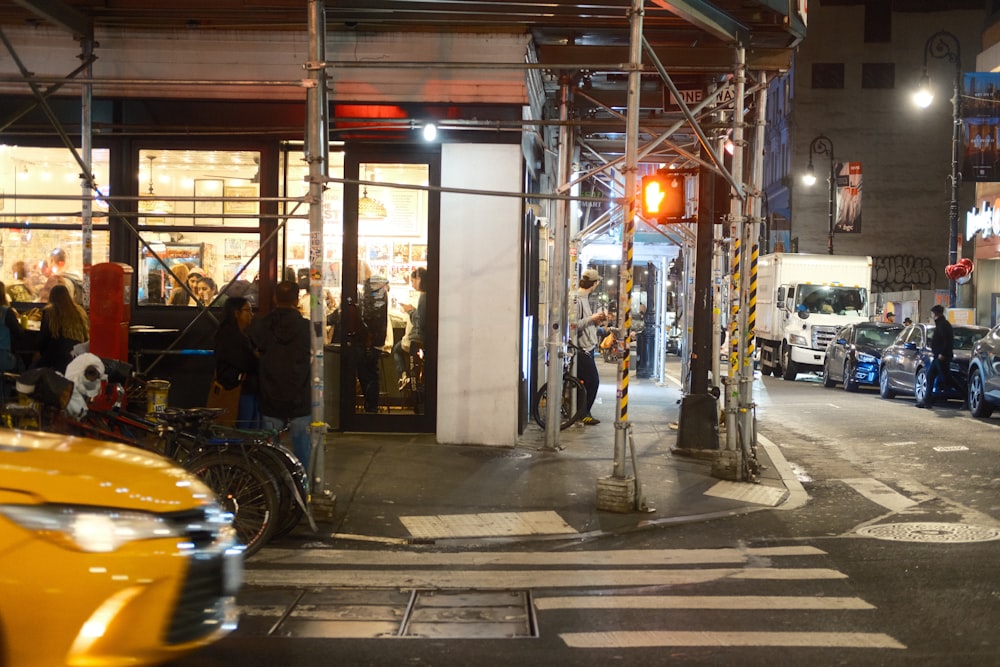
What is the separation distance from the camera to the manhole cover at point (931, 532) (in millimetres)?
9195

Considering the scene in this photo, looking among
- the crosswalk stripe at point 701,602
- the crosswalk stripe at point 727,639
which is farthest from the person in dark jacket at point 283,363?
the crosswalk stripe at point 727,639

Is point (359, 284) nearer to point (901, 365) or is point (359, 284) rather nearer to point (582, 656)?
point (582, 656)

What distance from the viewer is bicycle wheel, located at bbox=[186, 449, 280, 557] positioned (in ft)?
26.5

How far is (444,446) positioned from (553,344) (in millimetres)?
1832

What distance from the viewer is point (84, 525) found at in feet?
13.8

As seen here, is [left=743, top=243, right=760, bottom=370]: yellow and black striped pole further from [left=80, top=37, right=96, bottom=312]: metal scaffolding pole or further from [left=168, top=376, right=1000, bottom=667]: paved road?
[left=80, top=37, right=96, bottom=312]: metal scaffolding pole

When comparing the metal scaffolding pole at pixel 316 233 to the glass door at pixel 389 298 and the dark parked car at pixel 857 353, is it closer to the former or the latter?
the glass door at pixel 389 298

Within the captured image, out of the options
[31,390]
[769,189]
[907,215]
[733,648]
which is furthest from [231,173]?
[769,189]

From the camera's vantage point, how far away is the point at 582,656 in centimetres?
587

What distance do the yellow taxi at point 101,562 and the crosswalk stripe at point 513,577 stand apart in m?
2.83

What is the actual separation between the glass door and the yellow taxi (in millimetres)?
8395

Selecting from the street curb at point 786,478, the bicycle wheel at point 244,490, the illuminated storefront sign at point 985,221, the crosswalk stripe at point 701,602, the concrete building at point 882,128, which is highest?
the concrete building at point 882,128

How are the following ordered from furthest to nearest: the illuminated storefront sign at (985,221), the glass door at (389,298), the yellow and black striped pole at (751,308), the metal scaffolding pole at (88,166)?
the illuminated storefront sign at (985,221) < the glass door at (389,298) < the yellow and black striped pole at (751,308) < the metal scaffolding pole at (88,166)

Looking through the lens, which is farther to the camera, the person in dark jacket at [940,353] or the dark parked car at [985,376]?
the person in dark jacket at [940,353]
